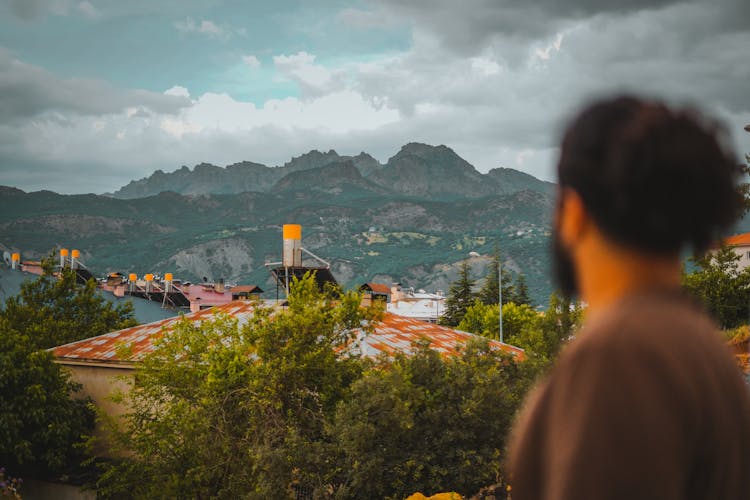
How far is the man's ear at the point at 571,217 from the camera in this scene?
1.76 meters

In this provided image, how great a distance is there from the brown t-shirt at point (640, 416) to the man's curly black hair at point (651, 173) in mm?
163

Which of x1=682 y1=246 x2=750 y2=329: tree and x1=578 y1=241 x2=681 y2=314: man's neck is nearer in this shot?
x1=578 y1=241 x2=681 y2=314: man's neck

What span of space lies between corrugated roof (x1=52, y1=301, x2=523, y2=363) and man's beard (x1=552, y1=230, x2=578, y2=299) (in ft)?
70.1

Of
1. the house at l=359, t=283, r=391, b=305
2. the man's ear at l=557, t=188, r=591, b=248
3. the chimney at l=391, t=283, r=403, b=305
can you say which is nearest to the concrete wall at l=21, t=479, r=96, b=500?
the house at l=359, t=283, r=391, b=305

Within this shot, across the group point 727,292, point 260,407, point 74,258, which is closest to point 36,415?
point 260,407

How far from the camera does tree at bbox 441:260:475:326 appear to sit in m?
78.0

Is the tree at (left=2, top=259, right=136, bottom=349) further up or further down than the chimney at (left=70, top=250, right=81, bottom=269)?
further down

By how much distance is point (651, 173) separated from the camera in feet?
5.40

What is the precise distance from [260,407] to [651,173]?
16415mm

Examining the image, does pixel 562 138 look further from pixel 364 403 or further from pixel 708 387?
pixel 364 403

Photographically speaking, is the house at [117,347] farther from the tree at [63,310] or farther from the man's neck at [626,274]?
the man's neck at [626,274]

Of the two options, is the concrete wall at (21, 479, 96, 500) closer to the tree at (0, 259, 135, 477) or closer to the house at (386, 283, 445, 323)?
the tree at (0, 259, 135, 477)

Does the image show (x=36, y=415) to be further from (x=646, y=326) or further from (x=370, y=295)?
(x=646, y=326)

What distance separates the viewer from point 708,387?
167cm
